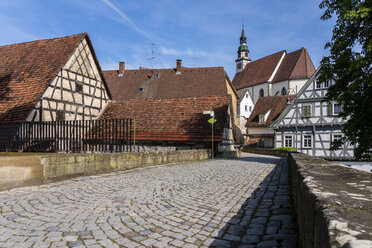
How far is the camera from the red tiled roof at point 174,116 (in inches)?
673

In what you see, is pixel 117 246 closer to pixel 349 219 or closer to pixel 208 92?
pixel 349 219

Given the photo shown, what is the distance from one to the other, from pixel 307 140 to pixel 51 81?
22.4 metres

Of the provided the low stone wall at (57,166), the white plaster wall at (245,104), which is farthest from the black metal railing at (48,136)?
the white plaster wall at (245,104)

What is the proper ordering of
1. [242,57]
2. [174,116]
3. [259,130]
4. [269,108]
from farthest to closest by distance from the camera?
[242,57] < [259,130] < [269,108] < [174,116]

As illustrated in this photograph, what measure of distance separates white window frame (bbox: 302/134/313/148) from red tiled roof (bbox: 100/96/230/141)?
11.4 meters

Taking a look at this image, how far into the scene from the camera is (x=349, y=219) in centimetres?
116

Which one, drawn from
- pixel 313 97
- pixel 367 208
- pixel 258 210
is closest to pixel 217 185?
pixel 258 210

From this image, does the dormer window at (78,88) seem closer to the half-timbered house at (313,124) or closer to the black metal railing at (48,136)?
the black metal railing at (48,136)

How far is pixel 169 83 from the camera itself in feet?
107

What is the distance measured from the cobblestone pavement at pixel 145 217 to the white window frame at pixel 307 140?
22.3m

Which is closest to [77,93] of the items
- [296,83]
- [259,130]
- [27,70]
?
[27,70]

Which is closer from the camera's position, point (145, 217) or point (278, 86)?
point (145, 217)

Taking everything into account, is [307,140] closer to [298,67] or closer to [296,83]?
[296,83]

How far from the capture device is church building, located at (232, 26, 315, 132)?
4825 cm
